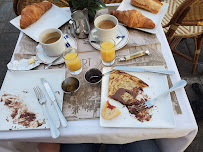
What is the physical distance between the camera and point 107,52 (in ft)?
2.62

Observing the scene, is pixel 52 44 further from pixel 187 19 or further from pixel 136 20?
pixel 187 19

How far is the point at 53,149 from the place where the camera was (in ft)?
3.17

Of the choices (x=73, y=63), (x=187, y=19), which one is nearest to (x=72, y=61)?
(x=73, y=63)

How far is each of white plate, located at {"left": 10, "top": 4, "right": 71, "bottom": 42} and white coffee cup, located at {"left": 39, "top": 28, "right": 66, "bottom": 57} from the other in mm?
168

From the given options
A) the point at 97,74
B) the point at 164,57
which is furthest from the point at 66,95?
the point at 164,57

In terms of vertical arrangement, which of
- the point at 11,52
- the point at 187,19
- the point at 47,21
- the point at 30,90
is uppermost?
the point at 187,19

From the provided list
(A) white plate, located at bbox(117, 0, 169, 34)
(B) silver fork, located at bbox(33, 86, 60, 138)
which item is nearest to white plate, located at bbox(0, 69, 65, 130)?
(B) silver fork, located at bbox(33, 86, 60, 138)

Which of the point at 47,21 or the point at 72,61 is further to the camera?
the point at 47,21

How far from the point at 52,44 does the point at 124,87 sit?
440 mm

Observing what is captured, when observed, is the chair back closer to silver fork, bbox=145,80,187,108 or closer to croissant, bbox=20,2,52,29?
silver fork, bbox=145,80,187,108

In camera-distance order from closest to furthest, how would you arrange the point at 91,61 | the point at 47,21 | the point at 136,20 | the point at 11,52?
the point at 91,61
the point at 136,20
the point at 47,21
the point at 11,52

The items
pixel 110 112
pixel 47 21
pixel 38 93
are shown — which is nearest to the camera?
pixel 110 112

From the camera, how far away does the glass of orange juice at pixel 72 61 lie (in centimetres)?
78

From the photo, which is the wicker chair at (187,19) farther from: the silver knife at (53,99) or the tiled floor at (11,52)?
the silver knife at (53,99)
